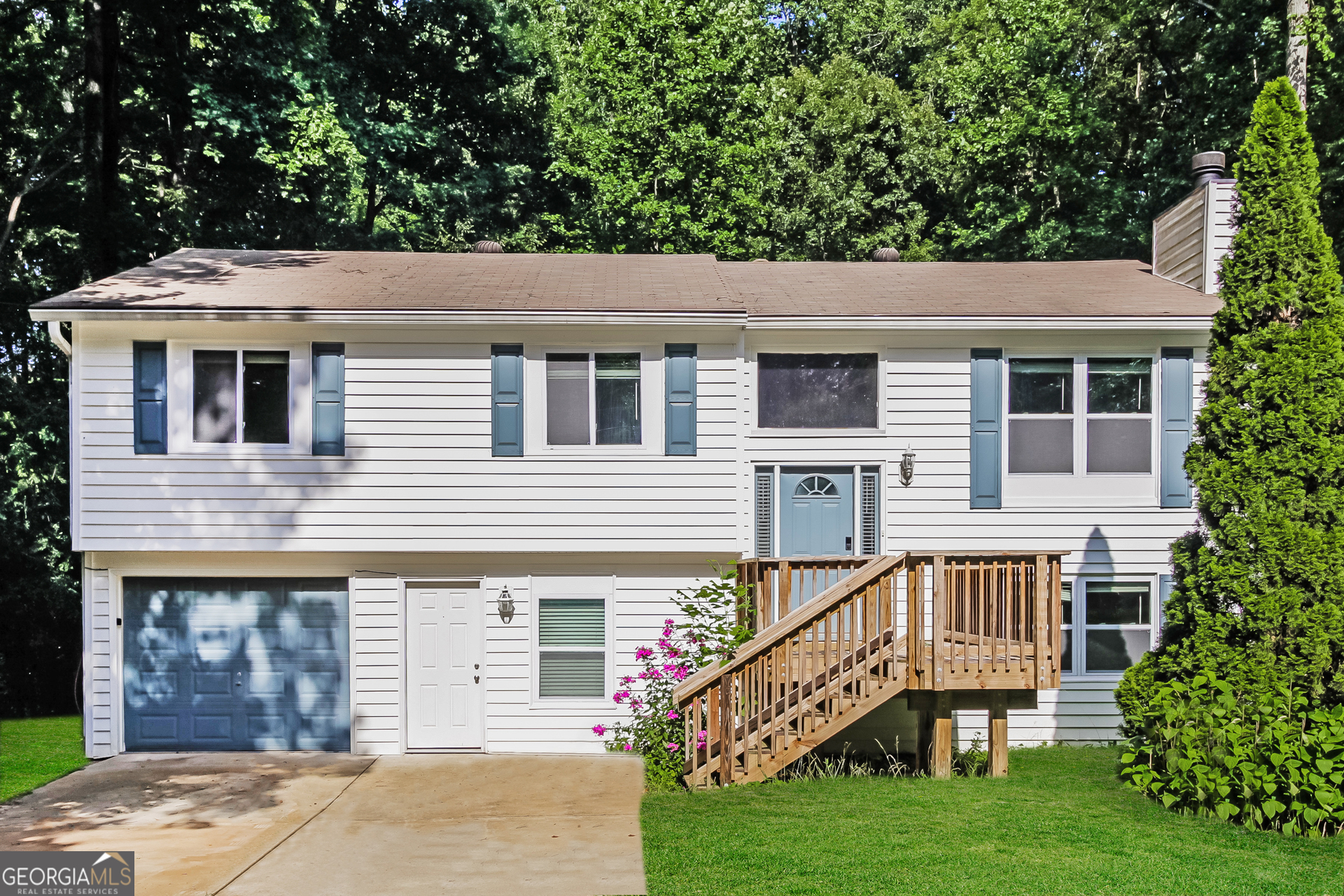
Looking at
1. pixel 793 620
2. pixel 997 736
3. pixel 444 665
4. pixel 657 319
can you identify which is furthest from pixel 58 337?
pixel 997 736

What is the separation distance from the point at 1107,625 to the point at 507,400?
755 cm

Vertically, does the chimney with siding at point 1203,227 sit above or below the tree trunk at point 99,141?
below

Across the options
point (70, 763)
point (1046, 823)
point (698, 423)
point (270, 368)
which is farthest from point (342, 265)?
point (1046, 823)

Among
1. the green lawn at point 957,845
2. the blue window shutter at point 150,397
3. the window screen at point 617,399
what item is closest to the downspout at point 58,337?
the blue window shutter at point 150,397

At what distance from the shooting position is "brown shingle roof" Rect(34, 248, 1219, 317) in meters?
11.0

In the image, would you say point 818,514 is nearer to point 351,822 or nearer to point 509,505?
point 509,505

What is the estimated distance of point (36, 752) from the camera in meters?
11.7

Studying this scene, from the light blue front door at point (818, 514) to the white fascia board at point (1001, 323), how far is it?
69.1 inches

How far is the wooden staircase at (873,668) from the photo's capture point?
924 cm

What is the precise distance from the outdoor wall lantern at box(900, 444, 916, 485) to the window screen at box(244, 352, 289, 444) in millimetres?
7092

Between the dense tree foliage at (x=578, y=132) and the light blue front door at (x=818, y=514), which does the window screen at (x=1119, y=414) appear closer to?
the light blue front door at (x=818, y=514)

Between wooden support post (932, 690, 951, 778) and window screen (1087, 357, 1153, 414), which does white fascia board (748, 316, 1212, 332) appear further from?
wooden support post (932, 690, 951, 778)

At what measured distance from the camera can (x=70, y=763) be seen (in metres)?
10.9

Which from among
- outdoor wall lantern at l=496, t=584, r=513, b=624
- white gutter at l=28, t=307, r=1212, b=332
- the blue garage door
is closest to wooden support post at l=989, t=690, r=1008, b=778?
white gutter at l=28, t=307, r=1212, b=332
